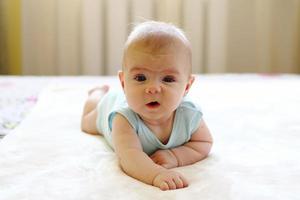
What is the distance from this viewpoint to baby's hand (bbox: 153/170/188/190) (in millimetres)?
848

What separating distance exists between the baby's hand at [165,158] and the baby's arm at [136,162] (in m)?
0.04

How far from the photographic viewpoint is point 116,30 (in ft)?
7.50

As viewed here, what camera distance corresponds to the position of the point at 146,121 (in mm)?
1017

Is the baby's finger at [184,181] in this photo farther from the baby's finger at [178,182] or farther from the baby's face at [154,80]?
the baby's face at [154,80]

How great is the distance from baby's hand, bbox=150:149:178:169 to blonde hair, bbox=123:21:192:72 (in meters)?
0.20

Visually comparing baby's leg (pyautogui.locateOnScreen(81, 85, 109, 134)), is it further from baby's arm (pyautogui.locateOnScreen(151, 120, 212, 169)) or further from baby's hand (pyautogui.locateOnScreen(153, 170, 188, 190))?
baby's hand (pyautogui.locateOnScreen(153, 170, 188, 190))

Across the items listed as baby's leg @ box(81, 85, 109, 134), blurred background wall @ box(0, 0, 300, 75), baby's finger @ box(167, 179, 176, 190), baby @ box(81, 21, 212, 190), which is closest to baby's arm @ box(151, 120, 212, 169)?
baby @ box(81, 21, 212, 190)

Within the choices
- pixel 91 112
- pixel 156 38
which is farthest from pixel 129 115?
pixel 91 112

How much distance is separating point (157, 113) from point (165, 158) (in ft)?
0.29

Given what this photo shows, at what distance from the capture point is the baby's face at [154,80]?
3.04ft

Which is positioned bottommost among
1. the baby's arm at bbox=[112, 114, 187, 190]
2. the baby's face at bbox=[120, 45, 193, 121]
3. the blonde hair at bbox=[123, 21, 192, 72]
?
the baby's arm at bbox=[112, 114, 187, 190]

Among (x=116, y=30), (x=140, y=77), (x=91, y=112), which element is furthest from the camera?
(x=116, y=30)

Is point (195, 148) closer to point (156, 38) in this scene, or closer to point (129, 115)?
point (129, 115)

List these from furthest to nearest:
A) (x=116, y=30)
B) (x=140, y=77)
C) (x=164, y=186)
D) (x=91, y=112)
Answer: (x=116, y=30) → (x=91, y=112) → (x=140, y=77) → (x=164, y=186)
